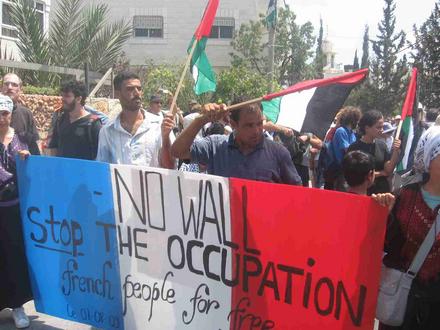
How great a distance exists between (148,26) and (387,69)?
1033 inches

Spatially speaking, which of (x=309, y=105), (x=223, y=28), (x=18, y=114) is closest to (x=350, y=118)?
(x=309, y=105)

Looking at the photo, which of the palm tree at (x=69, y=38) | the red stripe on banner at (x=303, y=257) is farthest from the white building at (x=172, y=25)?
the red stripe on banner at (x=303, y=257)

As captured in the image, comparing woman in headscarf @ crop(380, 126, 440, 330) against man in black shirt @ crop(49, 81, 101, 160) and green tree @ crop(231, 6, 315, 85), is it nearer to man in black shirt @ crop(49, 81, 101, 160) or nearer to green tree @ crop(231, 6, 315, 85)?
man in black shirt @ crop(49, 81, 101, 160)

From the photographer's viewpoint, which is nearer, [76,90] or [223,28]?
[76,90]

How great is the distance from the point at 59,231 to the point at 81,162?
51 cm

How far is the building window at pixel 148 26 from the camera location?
31.9 meters

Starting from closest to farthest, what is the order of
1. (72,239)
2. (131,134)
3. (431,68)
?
(72,239) < (131,134) < (431,68)

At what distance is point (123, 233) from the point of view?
373 centimetres

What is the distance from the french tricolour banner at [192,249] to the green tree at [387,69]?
136 ft

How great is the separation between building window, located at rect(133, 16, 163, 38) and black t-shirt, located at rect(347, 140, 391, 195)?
27.3m

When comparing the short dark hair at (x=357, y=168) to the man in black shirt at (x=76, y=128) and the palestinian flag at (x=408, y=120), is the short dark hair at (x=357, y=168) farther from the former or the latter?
the man in black shirt at (x=76, y=128)

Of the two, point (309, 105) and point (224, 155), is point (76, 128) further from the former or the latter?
Answer: point (309, 105)

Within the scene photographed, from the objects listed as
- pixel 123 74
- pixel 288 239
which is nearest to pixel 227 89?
pixel 123 74

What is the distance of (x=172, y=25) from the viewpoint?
31547 millimetres
